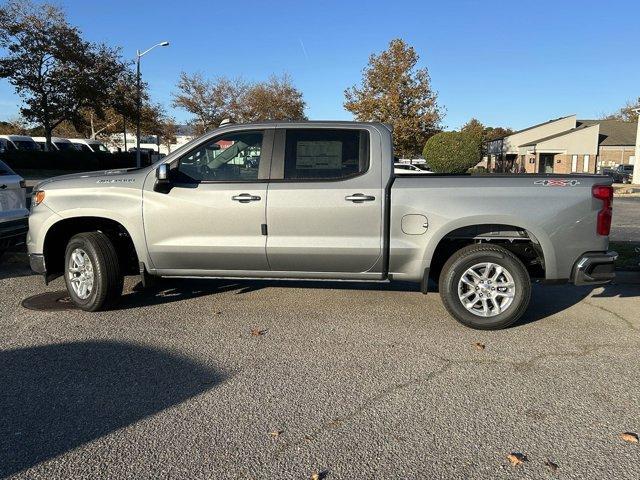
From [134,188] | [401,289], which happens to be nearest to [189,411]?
[134,188]

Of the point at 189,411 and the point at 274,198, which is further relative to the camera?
the point at 274,198

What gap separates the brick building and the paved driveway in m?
51.4

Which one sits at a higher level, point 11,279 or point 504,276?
point 504,276

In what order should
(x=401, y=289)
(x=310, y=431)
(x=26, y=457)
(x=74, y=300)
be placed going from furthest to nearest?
(x=401, y=289)
(x=74, y=300)
(x=310, y=431)
(x=26, y=457)

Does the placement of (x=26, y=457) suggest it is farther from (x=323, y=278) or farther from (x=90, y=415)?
(x=323, y=278)

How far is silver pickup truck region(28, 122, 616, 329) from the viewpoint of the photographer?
4.93m

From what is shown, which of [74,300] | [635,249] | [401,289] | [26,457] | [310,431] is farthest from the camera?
[635,249]

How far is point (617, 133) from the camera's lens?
55.3 metres

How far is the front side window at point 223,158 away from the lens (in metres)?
5.33

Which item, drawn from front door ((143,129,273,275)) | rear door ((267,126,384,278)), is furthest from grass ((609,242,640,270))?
front door ((143,129,273,275))

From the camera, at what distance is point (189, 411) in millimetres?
3439

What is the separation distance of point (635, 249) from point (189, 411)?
7652 mm

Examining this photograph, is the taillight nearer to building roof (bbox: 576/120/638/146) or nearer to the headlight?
the headlight

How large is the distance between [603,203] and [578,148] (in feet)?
174
